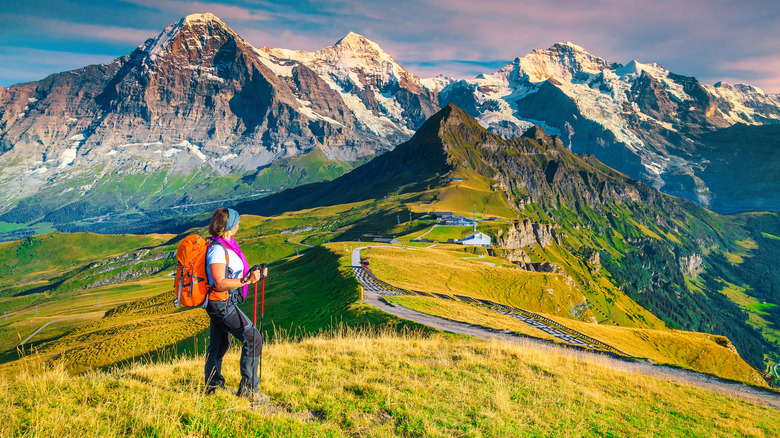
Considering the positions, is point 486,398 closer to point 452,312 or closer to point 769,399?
point 769,399

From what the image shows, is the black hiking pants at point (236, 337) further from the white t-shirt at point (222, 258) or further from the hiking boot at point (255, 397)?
the white t-shirt at point (222, 258)

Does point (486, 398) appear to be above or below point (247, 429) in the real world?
below

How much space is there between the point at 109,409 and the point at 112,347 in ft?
136

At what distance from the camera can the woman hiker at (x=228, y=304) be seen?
804 cm

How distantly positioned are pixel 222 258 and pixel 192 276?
0.71 meters

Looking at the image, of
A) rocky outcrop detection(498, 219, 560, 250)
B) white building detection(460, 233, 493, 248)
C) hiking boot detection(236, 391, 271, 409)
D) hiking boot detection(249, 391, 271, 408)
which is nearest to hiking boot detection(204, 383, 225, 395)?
hiking boot detection(236, 391, 271, 409)

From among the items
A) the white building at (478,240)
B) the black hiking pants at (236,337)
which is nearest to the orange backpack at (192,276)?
the black hiking pants at (236,337)

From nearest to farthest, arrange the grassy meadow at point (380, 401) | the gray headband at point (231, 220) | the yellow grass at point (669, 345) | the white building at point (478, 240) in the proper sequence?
the grassy meadow at point (380, 401) → the gray headband at point (231, 220) → the yellow grass at point (669, 345) → the white building at point (478, 240)

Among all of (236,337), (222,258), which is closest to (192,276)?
(222,258)

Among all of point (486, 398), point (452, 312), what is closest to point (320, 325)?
point (452, 312)

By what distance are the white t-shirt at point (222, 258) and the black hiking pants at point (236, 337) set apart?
58cm

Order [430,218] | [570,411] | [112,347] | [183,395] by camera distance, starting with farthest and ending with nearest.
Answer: [430,218] < [112,347] < [570,411] < [183,395]

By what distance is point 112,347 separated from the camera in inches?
1517

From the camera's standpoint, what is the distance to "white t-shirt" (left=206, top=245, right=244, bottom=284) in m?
8.00
